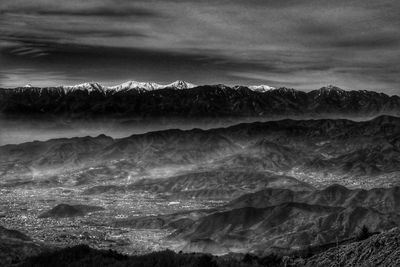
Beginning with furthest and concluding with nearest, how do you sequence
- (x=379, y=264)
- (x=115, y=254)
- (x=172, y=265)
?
(x=115, y=254) → (x=379, y=264) → (x=172, y=265)

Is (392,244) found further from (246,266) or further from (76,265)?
(76,265)

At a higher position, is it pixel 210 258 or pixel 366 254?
pixel 210 258

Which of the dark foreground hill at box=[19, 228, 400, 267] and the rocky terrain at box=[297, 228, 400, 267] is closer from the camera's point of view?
the dark foreground hill at box=[19, 228, 400, 267]

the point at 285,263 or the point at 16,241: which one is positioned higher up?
the point at 285,263

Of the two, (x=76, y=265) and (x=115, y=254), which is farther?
(x=115, y=254)

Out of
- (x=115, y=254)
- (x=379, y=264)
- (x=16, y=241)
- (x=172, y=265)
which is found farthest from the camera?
(x=16, y=241)

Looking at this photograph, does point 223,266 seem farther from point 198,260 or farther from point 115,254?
point 115,254

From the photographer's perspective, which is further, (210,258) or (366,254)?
(366,254)

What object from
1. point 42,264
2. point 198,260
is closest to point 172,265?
point 198,260

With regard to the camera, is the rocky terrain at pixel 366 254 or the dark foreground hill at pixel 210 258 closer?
the dark foreground hill at pixel 210 258
